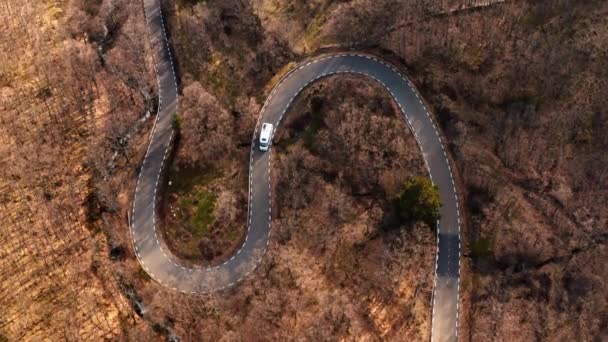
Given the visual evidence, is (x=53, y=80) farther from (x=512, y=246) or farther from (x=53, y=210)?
(x=512, y=246)

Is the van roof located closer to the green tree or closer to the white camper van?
the white camper van

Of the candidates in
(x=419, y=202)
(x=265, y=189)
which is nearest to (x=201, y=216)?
(x=265, y=189)

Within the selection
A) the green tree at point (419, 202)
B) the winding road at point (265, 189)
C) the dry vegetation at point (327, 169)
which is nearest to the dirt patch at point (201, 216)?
the dry vegetation at point (327, 169)

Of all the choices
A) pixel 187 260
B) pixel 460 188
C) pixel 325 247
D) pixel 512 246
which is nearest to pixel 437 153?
pixel 460 188

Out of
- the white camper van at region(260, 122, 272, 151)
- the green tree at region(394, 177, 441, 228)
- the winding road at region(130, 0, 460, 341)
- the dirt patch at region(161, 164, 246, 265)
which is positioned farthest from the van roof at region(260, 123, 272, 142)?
the green tree at region(394, 177, 441, 228)

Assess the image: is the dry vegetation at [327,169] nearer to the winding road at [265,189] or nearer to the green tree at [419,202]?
the winding road at [265,189]

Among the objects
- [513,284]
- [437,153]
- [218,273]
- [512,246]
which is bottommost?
[218,273]
